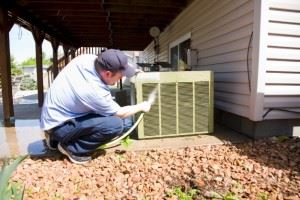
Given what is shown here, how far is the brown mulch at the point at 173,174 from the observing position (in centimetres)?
230

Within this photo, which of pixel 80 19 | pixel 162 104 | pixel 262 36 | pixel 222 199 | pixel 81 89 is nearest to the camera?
pixel 222 199

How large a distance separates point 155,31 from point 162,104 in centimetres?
595

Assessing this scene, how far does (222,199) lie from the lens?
7.18 ft

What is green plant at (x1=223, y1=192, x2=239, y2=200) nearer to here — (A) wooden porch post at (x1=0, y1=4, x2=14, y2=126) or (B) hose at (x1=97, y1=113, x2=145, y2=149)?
(B) hose at (x1=97, y1=113, x2=145, y2=149)

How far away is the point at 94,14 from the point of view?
24.6 feet

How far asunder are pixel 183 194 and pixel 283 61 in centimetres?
203

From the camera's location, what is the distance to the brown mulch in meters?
2.30

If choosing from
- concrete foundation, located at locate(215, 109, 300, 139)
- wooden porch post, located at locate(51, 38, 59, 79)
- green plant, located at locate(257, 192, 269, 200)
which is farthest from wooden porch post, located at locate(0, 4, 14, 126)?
wooden porch post, located at locate(51, 38, 59, 79)

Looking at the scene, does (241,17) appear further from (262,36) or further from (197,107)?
(197,107)

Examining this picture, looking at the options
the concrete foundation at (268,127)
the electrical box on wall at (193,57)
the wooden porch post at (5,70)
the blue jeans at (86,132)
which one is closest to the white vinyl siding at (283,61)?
the concrete foundation at (268,127)

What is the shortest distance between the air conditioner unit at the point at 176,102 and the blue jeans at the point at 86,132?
63 cm

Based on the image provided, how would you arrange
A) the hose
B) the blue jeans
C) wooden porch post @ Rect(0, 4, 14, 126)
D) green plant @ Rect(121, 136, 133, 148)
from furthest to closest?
wooden porch post @ Rect(0, 4, 14, 126) < green plant @ Rect(121, 136, 133, 148) < the hose < the blue jeans

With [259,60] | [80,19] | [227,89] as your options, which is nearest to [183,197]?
[259,60]

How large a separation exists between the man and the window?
3.40 meters
